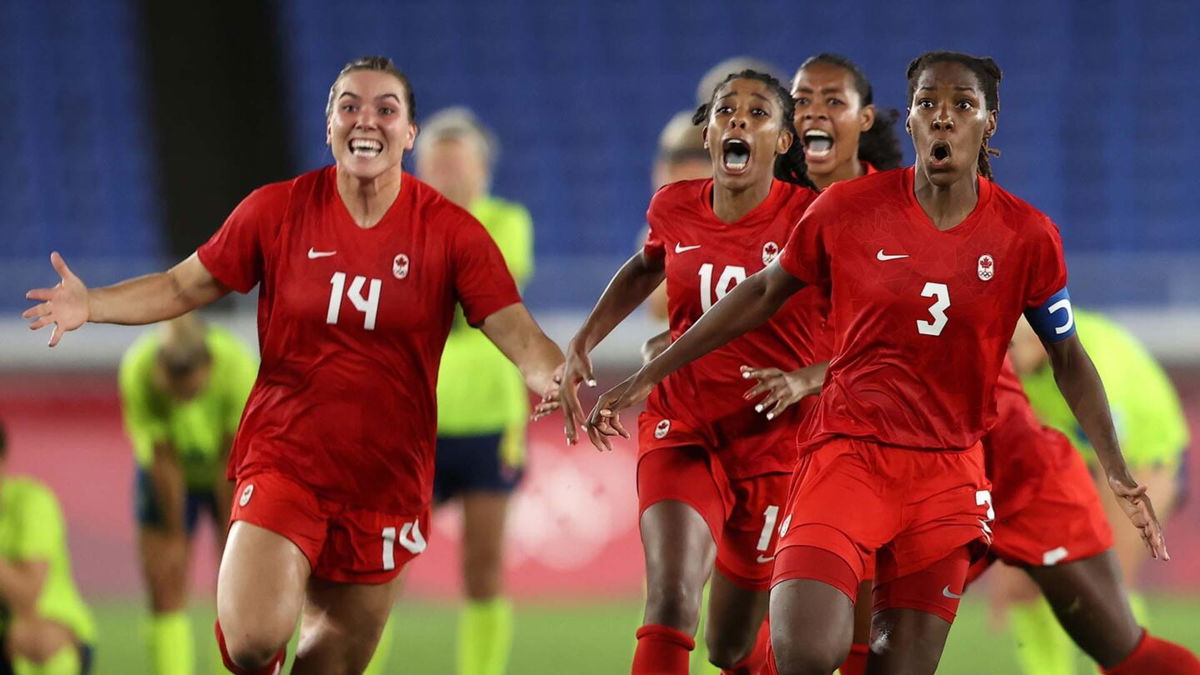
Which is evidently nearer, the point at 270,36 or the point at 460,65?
the point at 270,36

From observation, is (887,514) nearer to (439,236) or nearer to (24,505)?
(439,236)

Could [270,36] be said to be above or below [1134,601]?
above

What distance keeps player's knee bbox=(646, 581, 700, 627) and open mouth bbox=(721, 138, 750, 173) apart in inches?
45.1

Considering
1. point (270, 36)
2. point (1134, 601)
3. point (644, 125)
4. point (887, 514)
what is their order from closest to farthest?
point (887, 514) → point (1134, 601) → point (270, 36) → point (644, 125)

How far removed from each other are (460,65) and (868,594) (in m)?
10.0

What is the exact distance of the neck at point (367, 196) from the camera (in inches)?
201

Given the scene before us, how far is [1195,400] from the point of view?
10477 millimetres

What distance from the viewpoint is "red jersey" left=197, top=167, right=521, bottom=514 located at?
197 inches

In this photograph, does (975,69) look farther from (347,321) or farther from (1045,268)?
(347,321)

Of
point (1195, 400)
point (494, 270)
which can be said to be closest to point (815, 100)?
point (494, 270)

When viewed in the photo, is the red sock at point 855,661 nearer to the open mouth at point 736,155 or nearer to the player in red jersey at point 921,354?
the player in red jersey at point 921,354

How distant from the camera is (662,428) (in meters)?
5.05

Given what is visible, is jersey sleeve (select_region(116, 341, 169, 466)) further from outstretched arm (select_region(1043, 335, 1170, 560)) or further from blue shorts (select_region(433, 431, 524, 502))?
outstretched arm (select_region(1043, 335, 1170, 560))

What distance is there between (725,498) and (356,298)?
117cm
